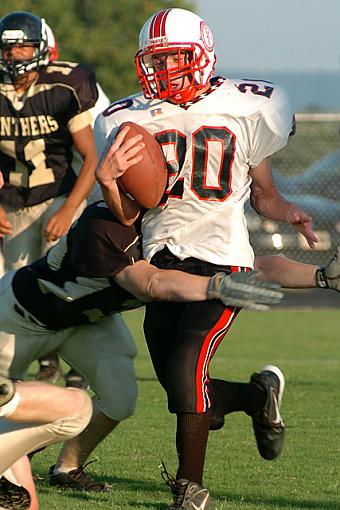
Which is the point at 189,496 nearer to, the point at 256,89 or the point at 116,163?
the point at 116,163

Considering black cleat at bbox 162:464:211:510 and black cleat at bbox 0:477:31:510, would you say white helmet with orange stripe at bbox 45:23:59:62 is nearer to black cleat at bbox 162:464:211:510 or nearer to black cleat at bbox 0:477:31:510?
black cleat at bbox 162:464:211:510

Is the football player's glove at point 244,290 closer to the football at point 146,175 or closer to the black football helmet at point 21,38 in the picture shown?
the football at point 146,175

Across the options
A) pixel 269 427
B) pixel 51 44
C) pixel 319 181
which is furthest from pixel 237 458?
pixel 319 181

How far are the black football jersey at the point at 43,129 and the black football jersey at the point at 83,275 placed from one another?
2.51 meters

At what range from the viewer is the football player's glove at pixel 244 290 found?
4.13 meters

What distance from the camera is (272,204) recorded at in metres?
4.75

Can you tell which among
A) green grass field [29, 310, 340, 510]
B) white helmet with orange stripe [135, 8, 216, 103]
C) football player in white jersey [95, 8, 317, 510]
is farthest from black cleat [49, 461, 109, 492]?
white helmet with orange stripe [135, 8, 216, 103]

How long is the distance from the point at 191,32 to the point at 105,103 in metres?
3.00

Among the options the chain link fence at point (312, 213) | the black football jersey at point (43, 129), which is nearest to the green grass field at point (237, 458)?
the black football jersey at point (43, 129)

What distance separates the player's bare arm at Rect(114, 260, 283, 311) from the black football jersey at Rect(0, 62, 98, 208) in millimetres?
2893

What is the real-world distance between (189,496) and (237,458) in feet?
3.80

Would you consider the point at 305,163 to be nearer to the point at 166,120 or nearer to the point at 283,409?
the point at 283,409

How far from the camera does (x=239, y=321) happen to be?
12.4 metres

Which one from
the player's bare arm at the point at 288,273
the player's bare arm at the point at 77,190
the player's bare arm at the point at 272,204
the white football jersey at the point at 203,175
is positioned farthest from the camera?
the player's bare arm at the point at 77,190
